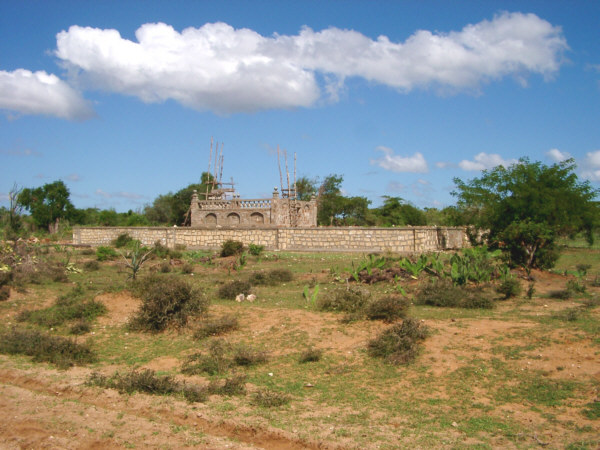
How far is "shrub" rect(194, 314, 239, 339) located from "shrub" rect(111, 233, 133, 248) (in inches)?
775

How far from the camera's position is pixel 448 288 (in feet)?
38.5

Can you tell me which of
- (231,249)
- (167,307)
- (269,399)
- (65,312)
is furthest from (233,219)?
(269,399)

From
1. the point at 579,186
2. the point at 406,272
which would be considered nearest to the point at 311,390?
the point at 406,272

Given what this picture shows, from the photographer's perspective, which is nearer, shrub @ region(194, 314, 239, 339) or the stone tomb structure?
shrub @ region(194, 314, 239, 339)

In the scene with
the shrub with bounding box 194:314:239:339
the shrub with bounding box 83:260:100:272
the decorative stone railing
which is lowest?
the shrub with bounding box 194:314:239:339

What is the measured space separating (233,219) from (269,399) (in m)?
31.1

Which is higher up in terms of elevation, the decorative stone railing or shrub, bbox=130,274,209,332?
the decorative stone railing

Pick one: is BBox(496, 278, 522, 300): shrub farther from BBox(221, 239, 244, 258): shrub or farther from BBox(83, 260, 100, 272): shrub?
BBox(83, 260, 100, 272): shrub

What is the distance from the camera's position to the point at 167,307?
30.9ft

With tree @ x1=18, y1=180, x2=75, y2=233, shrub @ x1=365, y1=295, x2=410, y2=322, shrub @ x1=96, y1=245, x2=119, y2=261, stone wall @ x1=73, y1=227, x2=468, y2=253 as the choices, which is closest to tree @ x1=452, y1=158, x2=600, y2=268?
stone wall @ x1=73, y1=227, x2=468, y2=253

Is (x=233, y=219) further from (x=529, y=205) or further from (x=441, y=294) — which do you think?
(x=441, y=294)

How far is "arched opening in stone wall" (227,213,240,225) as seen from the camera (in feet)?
120

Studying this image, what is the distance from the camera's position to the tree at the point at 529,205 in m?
16.9

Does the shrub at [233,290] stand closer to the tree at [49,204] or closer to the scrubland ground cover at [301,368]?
the scrubland ground cover at [301,368]
